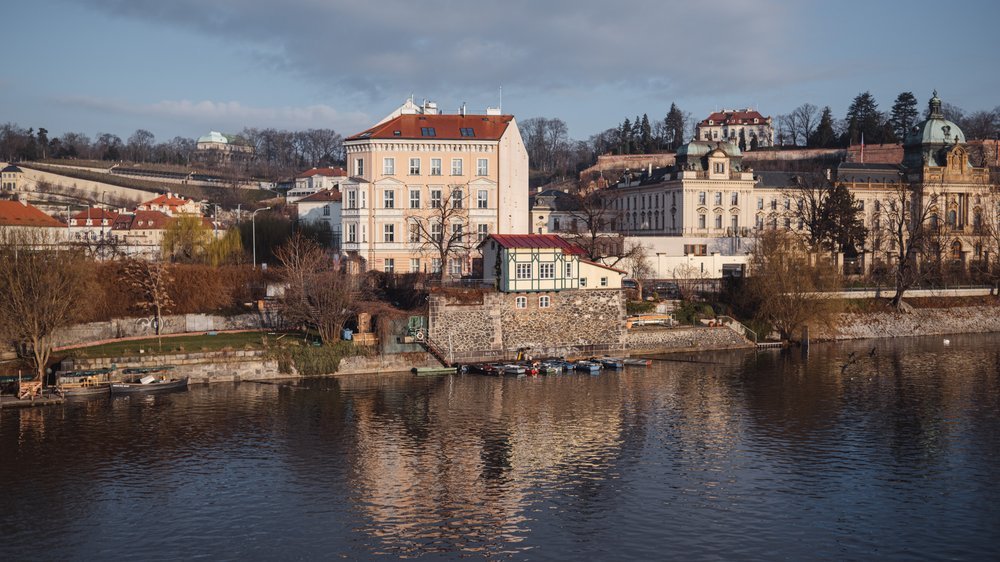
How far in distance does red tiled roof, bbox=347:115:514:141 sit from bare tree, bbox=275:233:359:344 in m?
12.9

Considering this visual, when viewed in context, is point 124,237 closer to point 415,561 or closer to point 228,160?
point 415,561

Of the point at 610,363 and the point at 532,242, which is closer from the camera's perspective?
the point at 610,363

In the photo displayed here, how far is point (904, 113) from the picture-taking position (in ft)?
433

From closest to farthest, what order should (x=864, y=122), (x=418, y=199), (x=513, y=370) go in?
(x=513, y=370) → (x=418, y=199) → (x=864, y=122)

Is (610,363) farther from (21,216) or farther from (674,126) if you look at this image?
(674,126)

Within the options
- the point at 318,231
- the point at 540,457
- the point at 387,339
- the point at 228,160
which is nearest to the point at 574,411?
the point at 540,457

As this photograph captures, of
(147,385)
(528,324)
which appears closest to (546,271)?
(528,324)

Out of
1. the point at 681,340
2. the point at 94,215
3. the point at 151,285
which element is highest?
the point at 94,215

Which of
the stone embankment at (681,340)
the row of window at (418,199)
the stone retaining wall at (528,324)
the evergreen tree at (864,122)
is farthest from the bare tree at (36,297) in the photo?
the evergreen tree at (864,122)

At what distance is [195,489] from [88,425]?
31.0 feet

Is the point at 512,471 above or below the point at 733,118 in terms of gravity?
below

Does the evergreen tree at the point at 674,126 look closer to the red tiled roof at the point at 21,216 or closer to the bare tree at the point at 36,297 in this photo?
the red tiled roof at the point at 21,216

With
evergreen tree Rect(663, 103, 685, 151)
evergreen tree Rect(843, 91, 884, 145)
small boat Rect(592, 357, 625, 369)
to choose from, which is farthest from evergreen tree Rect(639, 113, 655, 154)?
small boat Rect(592, 357, 625, 369)

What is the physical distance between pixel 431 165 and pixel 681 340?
19384 millimetres
